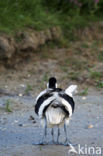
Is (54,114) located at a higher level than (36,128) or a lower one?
higher

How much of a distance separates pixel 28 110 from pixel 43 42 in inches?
107

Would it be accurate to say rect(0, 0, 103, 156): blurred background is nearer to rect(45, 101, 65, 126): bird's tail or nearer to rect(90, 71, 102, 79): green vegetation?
rect(90, 71, 102, 79): green vegetation

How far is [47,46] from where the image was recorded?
374 inches

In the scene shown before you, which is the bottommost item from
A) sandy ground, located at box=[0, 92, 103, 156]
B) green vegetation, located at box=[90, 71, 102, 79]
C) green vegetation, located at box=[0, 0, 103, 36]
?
sandy ground, located at box=[0, 92, 103, 156]

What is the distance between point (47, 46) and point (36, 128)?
12.3 feet

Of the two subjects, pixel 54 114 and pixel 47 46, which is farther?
pixel 47 46

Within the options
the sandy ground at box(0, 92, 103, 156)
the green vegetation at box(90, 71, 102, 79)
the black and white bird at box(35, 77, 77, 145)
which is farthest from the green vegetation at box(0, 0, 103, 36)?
the black and white bird at box(35, 77, 77, 145)

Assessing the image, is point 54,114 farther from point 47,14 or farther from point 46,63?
point 47,14

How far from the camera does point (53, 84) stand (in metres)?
5.28

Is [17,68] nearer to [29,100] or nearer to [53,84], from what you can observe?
[29,100]

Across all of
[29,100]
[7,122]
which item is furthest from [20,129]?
[29,100]

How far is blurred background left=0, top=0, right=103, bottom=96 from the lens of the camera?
8.21m

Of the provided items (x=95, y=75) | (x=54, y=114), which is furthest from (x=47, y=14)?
(x=54, y=114)

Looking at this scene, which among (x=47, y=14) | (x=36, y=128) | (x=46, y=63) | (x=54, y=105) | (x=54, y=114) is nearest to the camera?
(x=54, y=105)
